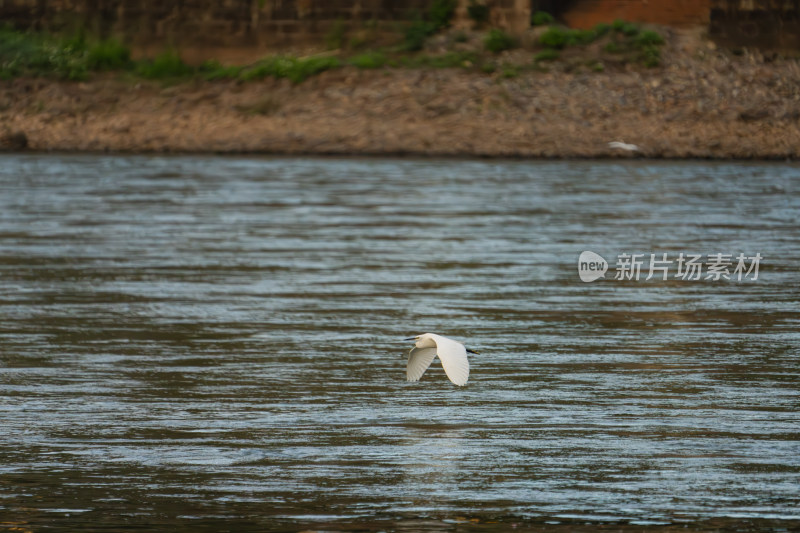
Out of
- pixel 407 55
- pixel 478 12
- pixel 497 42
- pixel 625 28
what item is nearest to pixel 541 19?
pixel 478 12

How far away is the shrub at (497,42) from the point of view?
35.4 metres

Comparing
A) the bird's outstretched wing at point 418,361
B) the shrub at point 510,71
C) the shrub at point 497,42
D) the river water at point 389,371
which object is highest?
the bird's outstretched wing at point 418,361

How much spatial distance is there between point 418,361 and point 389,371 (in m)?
1.24

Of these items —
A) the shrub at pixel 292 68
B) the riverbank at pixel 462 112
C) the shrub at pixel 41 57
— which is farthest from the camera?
the shrub at pixel 41 57

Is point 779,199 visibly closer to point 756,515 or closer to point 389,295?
point 389,295

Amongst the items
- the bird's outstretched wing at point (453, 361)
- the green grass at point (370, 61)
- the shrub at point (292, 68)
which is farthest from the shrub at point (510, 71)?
the bird's outstretched wing at point (453, 361)

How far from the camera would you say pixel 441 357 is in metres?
8.00

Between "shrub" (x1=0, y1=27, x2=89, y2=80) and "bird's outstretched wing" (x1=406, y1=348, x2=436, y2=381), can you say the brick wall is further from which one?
"bird's outstretched wing" (x1=406, y1=348, x2=436, y2=381)

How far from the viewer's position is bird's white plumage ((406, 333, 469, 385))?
7957 millimetres

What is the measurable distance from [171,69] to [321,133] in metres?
6.07

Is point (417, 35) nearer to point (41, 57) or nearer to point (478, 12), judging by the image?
point (478, 12)

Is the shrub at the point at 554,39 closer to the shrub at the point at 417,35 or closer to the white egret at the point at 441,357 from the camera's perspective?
the shrub at the point at 417,35

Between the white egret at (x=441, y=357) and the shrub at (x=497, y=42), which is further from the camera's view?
the shrub at (x=497, y=42)

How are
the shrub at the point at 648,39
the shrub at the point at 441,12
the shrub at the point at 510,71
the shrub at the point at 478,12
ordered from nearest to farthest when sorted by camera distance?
1. the shrub at the point at 510,71
2. the shrub at the point at 648,39
3. the shrub at the point at 478,12
4. the shrub at the point at 441,12
